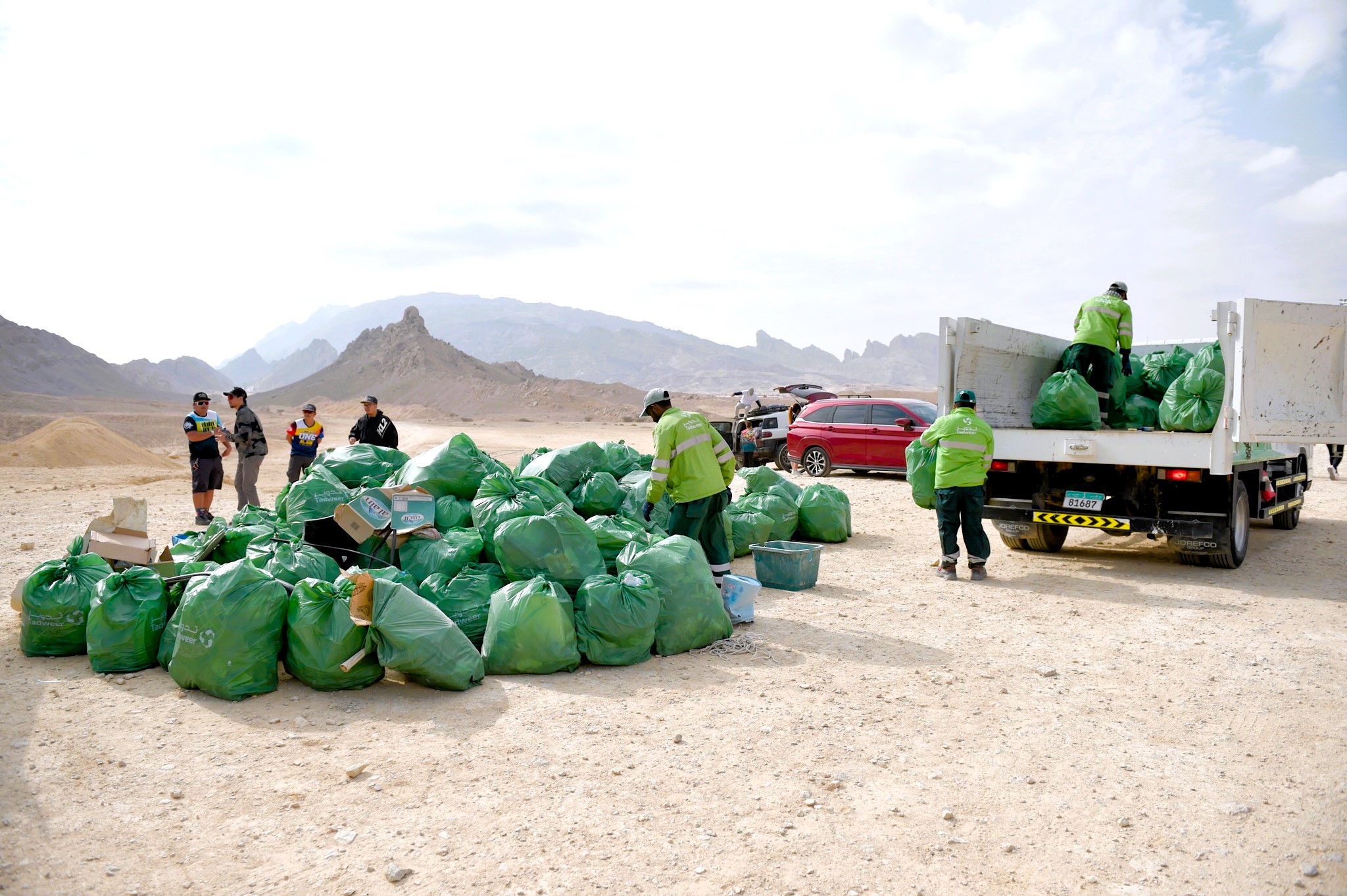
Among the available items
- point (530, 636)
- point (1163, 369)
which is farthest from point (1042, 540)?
point (530, 636)

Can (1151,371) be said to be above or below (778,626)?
above

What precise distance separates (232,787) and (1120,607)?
5853mm

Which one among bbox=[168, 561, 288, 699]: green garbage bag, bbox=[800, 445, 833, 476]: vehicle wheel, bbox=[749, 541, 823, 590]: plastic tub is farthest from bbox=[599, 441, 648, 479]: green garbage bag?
bbox=[800, 445, 833, 476]: vehicle wheel

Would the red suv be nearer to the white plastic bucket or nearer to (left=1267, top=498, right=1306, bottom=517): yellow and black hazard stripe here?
(left=1267, top=498, right=1306, bottom=517): yellow and black hazard stripe

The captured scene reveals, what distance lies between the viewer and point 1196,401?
730 cm

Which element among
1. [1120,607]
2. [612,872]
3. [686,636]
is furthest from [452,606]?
[1120,607]

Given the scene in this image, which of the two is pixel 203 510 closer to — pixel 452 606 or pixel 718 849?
pixel 452 606

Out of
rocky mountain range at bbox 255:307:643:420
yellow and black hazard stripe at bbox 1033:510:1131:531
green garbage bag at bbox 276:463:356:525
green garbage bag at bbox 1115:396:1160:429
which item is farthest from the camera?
rocky mountain range at bbox 255:307:643:420

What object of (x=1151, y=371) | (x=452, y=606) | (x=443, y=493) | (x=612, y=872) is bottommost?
(x=612, y=872)

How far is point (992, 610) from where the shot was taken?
21.4ft

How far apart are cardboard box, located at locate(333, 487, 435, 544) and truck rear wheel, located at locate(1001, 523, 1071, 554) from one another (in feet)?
18.7

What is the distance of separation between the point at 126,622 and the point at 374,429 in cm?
503

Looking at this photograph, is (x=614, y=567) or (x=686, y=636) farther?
(x=614, y=567)

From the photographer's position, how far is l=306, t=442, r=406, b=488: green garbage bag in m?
7.60
